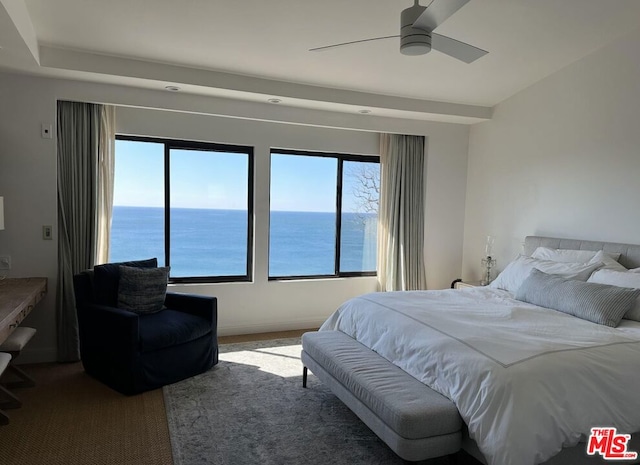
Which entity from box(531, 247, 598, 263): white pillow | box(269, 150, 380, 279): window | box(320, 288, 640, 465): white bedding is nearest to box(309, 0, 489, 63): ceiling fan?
box(320, 288, 640, 465): white bedding

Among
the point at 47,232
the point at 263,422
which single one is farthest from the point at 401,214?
the point at 47,232

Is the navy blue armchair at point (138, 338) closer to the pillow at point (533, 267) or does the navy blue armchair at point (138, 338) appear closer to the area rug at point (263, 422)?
the area rug at point (263, 422)

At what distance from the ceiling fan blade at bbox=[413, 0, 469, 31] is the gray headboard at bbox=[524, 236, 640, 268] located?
256cm

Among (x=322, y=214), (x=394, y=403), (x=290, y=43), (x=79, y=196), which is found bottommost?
(x=394, y=403)

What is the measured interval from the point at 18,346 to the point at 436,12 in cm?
327

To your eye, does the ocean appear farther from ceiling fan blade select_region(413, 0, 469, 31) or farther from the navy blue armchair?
ceiling fan blade select_region(413, 0, 469, 31)

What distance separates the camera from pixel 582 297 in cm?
314

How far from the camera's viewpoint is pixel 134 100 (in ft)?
13.4

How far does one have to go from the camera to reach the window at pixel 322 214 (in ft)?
16.8

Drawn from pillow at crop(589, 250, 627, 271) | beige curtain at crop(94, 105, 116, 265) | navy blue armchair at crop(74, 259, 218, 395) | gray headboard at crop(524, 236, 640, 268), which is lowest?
navy blue armchair at crop(74, 259, 218, 395)

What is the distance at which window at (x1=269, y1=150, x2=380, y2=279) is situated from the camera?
513cm

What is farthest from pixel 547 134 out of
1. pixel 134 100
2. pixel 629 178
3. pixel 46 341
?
pixel 46 341

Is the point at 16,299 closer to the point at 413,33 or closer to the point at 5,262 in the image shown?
the point at 5,262

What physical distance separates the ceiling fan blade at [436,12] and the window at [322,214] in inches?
109
